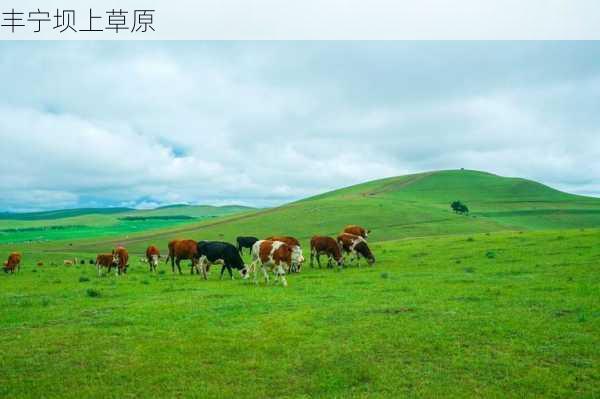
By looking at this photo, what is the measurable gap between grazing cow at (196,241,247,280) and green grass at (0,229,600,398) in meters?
5.57

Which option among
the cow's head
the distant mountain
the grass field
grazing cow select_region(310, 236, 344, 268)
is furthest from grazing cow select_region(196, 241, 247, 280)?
the distant mountain

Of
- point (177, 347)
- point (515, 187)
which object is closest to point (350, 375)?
point (177, 347)

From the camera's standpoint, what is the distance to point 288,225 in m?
91.9

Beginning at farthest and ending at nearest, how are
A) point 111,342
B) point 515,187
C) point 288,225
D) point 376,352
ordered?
point 515,187, point 288,225, point 111,342, point 376,352

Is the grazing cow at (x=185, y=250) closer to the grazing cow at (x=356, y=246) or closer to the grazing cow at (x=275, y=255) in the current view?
the grazing cow at (x=275, y=255)

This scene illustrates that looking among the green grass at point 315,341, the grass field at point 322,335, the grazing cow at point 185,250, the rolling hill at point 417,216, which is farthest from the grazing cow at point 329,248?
the rolling hill at point 417,216

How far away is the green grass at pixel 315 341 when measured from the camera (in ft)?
28.5

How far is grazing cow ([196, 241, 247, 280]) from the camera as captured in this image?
2509 cm

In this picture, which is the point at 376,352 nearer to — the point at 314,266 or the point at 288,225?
the point at 314,266

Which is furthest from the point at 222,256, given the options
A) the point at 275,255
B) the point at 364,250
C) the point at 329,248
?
the point at 364,250

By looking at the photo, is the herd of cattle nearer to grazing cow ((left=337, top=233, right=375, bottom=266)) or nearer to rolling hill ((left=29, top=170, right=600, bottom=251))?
grazing cow ((left=337, top=233, right=375, bottom=266))

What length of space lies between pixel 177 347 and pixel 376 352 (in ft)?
15.4

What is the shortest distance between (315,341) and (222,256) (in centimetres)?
1497

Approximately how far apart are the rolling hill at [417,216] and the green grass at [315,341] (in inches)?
2249
